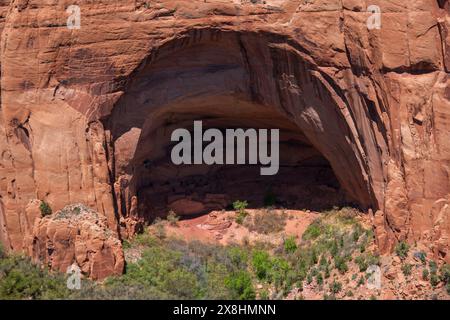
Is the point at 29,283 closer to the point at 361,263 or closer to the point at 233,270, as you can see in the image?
the point at 233,270

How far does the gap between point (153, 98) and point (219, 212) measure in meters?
4.64

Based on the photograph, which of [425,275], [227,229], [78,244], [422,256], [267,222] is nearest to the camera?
[425,275]

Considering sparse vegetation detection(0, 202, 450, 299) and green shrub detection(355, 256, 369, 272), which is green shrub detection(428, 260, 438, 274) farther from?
green shrub detection(355, 256, 369, 272)

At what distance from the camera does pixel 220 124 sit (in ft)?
104

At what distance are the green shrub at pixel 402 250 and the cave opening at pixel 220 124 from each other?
3161 mm

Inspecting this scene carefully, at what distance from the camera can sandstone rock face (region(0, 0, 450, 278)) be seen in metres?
25.9

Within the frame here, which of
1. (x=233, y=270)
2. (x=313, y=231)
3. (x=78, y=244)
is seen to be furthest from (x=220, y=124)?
(x=78, y=244)

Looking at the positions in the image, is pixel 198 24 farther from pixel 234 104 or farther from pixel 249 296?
pixel 249 296

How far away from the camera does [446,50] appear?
25438mm

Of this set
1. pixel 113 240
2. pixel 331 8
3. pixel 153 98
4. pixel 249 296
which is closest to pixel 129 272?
pixel 113 240

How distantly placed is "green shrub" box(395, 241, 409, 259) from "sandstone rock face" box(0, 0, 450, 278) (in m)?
0.24

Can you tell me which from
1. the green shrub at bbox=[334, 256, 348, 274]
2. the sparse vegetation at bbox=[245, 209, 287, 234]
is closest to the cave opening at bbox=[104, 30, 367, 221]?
the sparse vegetation at bbox=[245, 209, 287, 234]

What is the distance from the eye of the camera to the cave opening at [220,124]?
92.9 ft

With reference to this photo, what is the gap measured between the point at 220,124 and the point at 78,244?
6.85 m
